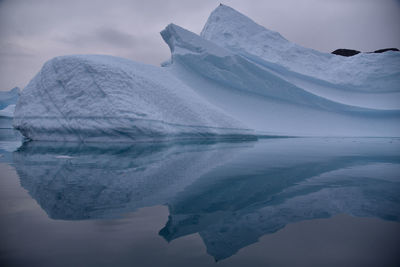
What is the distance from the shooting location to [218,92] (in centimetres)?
1227

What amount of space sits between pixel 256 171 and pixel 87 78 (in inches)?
236

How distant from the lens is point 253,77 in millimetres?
12242

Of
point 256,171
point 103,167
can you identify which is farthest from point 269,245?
point 103,167

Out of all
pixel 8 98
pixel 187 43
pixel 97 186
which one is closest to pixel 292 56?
pixel 187 43

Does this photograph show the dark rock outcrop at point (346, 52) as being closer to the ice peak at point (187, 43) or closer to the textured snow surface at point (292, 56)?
the textured snow surface at point (292, 56)

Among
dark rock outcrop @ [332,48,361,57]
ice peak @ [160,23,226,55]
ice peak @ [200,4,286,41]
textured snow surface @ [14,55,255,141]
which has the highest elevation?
dark rock outcrop @ [332,48,361,57]

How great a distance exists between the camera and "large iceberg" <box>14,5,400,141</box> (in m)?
6.87

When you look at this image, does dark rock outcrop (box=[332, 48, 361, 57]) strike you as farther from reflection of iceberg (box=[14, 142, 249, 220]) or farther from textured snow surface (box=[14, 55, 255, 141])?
reflection of iceberg (box=[14, 142, 249, 220])

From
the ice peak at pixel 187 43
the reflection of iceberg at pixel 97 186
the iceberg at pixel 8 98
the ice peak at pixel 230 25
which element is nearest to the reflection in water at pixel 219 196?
the reflection of iceberg at pixel 97 186

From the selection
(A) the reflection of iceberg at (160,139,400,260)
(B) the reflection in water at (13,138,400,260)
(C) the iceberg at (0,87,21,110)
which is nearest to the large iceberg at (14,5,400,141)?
(B) the reflection in water at (13,138,400,260)

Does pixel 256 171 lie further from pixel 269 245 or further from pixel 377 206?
pixel 269 245

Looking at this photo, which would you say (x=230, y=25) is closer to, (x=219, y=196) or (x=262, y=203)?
(x=219, y=196)

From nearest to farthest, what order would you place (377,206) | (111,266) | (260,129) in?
(111,266)
(377,206)
(260,129)

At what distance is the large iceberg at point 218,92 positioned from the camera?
6867 mm
